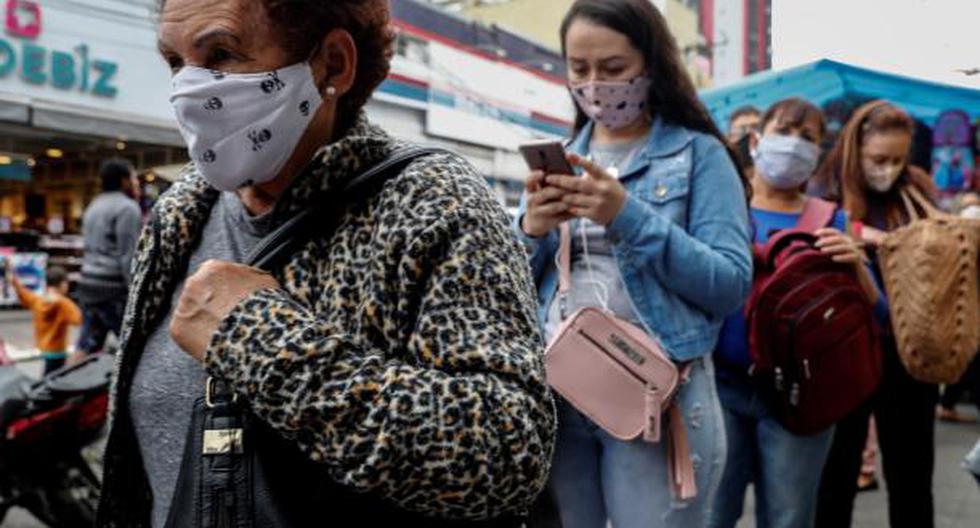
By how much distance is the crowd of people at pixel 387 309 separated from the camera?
3.50 ft

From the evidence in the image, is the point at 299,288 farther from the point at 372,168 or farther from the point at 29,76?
the point at 29,76

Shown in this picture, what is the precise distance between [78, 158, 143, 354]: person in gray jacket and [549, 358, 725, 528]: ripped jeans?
5290 mm

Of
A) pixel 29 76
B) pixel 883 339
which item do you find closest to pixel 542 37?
pixel 29 76

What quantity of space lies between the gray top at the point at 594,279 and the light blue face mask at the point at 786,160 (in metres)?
0.94

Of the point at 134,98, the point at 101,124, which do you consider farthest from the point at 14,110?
the point at 134,98

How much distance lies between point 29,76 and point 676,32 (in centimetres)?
1572

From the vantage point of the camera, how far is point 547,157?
2.01 metres

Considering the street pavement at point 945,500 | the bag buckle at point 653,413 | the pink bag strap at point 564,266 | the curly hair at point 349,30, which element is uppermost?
the curly hair at point 349,30

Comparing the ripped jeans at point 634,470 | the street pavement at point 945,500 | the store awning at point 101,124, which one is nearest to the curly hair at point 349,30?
the ripped jeans at point 634,470

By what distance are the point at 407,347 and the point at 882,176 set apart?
2.77 m

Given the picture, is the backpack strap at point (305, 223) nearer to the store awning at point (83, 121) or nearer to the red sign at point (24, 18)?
the store awning at point (83, 121)

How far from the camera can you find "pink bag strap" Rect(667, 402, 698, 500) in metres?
2.11

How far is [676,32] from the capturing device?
8.13 ft

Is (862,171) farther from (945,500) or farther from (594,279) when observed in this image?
(945,500)
